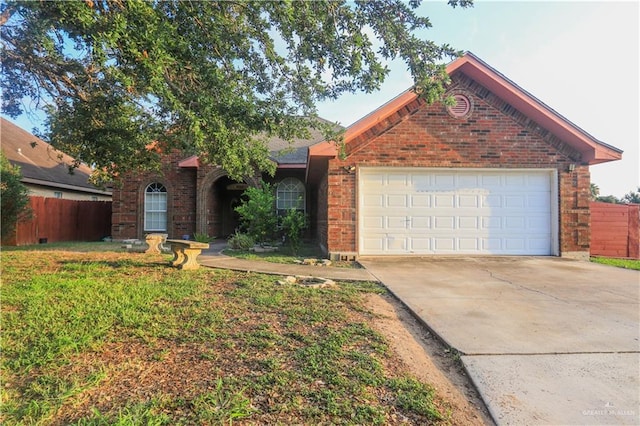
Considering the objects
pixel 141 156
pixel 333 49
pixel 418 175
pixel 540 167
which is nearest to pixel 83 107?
pixel 141 156

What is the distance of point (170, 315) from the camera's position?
158 inches

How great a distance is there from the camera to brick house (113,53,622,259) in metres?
9.13

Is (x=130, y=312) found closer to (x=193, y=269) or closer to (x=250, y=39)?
(x=193, y=269)

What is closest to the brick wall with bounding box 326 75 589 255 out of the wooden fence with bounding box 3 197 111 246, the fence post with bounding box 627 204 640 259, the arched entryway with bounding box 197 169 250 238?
the fence post with bounding box 627 204 640 259

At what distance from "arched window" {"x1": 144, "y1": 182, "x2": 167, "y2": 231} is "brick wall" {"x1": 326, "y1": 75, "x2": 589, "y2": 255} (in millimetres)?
8905

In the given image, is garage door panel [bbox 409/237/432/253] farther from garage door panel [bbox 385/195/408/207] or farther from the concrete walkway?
the concrete walkway

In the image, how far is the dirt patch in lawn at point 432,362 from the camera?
2.45 metres

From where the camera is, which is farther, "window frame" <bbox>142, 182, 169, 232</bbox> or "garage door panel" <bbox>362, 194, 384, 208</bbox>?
"window frame" <bbox>142, 182, 169, 232</bbox>

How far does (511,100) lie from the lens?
9.27 m

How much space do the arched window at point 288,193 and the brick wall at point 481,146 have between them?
618cm

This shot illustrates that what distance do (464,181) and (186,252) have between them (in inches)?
295

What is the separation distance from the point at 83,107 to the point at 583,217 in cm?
1214

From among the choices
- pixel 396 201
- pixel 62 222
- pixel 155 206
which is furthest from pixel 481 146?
pixel 62 222

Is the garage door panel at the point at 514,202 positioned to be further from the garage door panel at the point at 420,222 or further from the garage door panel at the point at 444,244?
the garage door panel at the point at 420,222
